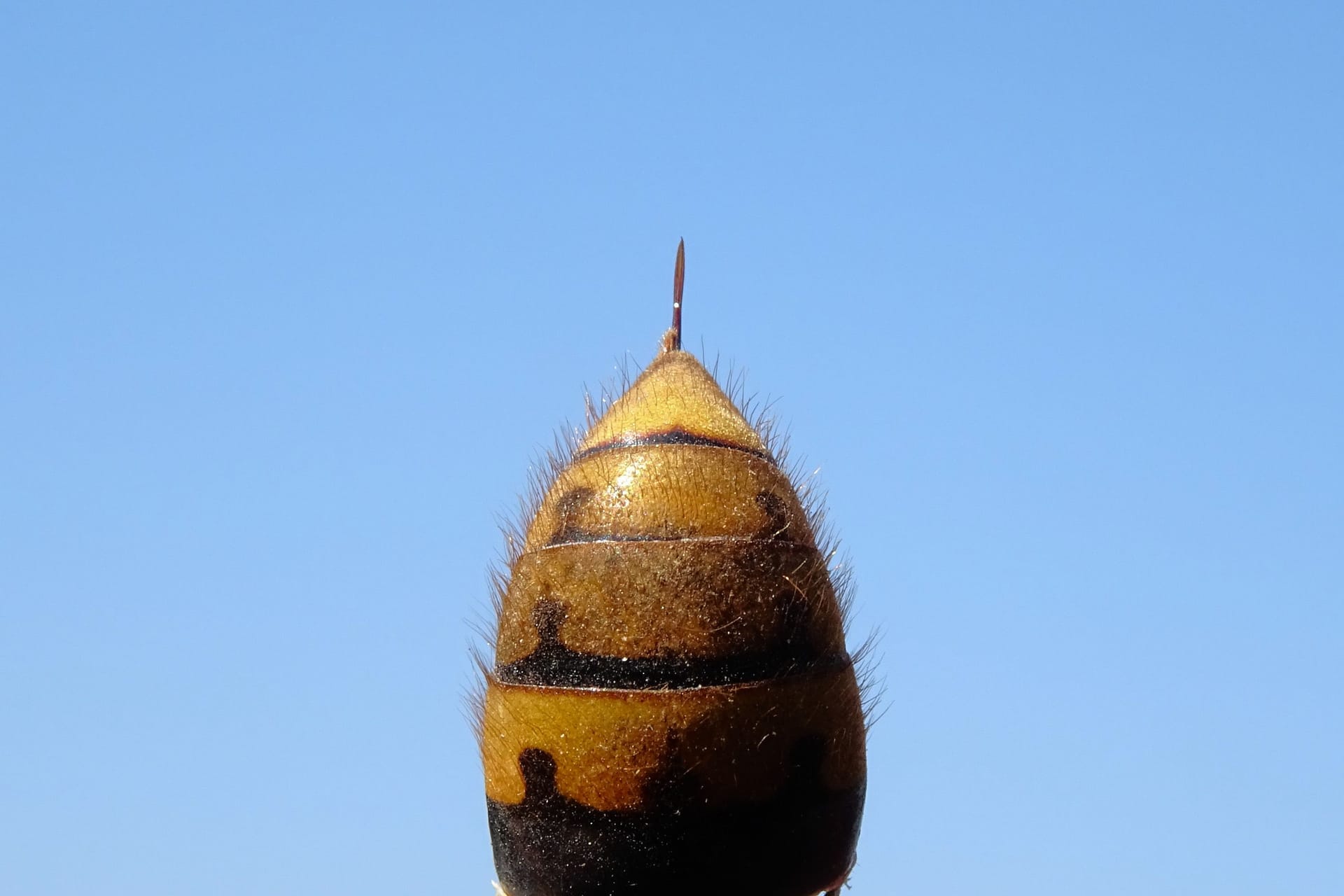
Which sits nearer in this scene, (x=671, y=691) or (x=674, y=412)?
(x=671, y=691)

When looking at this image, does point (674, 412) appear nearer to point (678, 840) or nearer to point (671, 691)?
point (671, 691)

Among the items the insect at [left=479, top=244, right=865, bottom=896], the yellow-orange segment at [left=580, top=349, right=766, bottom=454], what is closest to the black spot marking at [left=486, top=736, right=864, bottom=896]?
the insect at [left=479, top=244, right=865, bottom=896]

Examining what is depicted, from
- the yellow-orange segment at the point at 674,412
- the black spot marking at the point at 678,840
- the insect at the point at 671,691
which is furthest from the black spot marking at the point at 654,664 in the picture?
the yellow-orange segment at the point at 674,412

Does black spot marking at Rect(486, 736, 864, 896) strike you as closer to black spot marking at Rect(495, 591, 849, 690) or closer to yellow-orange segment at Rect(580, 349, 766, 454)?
black spot marking at Rect(495, 591, 849, 690)

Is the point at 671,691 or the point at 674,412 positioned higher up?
the point at 674,412

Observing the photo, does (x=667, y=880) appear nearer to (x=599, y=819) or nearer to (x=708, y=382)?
(x=599, y=819)

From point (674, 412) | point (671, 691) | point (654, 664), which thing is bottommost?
point (671, 691)

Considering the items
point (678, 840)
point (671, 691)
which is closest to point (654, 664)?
point (671, 691)

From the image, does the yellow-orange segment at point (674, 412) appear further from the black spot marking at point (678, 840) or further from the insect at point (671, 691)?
the black spot marking at point (678, 840)
